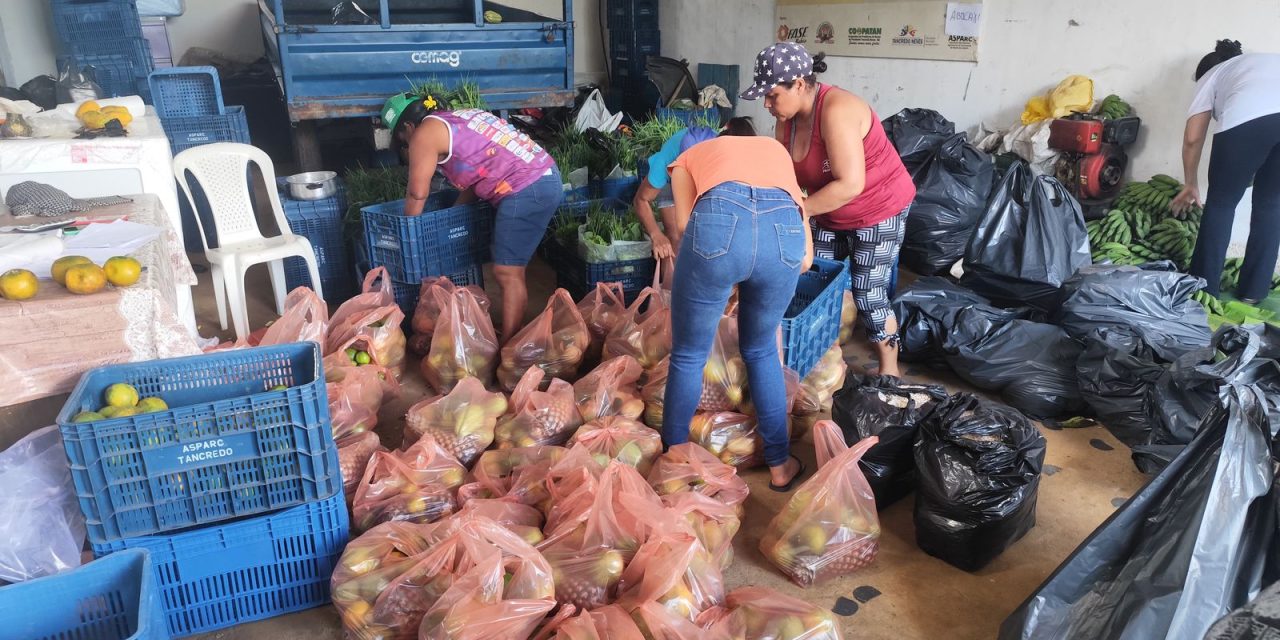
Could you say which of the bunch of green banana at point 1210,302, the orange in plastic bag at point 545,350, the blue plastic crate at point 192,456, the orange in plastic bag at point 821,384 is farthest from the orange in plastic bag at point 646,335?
the bunch of green banana at point 1210,302

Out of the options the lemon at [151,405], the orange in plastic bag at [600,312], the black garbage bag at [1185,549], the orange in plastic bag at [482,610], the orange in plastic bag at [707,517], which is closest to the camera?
the black garbage bag at [1185,549]

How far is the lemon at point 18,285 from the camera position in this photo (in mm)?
1967

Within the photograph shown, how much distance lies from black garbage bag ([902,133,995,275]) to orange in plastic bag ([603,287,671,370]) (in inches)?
71.0

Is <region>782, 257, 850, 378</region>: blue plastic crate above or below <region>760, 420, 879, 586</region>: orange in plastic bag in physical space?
above

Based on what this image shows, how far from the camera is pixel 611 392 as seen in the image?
279cm

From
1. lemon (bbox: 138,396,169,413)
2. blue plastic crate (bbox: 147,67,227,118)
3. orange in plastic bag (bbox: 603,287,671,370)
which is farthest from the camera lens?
blue plastic crate (bbox: 147,67,227,118)

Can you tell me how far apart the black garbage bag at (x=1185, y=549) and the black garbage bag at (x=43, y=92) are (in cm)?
546

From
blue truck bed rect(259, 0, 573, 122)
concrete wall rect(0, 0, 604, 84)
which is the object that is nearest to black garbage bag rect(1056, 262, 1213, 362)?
blue truck bed rect(259, 0, 573, 122)

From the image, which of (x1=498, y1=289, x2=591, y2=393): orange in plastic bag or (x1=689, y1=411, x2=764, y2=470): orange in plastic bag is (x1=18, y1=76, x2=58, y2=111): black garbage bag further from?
(x1=689, y1=411, x2=764, y2=470): orange in plastic bag

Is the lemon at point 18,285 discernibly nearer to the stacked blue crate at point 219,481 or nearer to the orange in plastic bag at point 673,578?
the stacked blue crate at point 219,481

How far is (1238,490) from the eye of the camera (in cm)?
159

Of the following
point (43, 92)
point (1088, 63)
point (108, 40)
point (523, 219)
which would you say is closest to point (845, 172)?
point (523, 219)

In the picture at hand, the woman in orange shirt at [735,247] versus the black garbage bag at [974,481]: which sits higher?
the woman in orange shirt at [735,247]

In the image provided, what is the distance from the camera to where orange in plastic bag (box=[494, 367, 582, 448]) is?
104 inches
